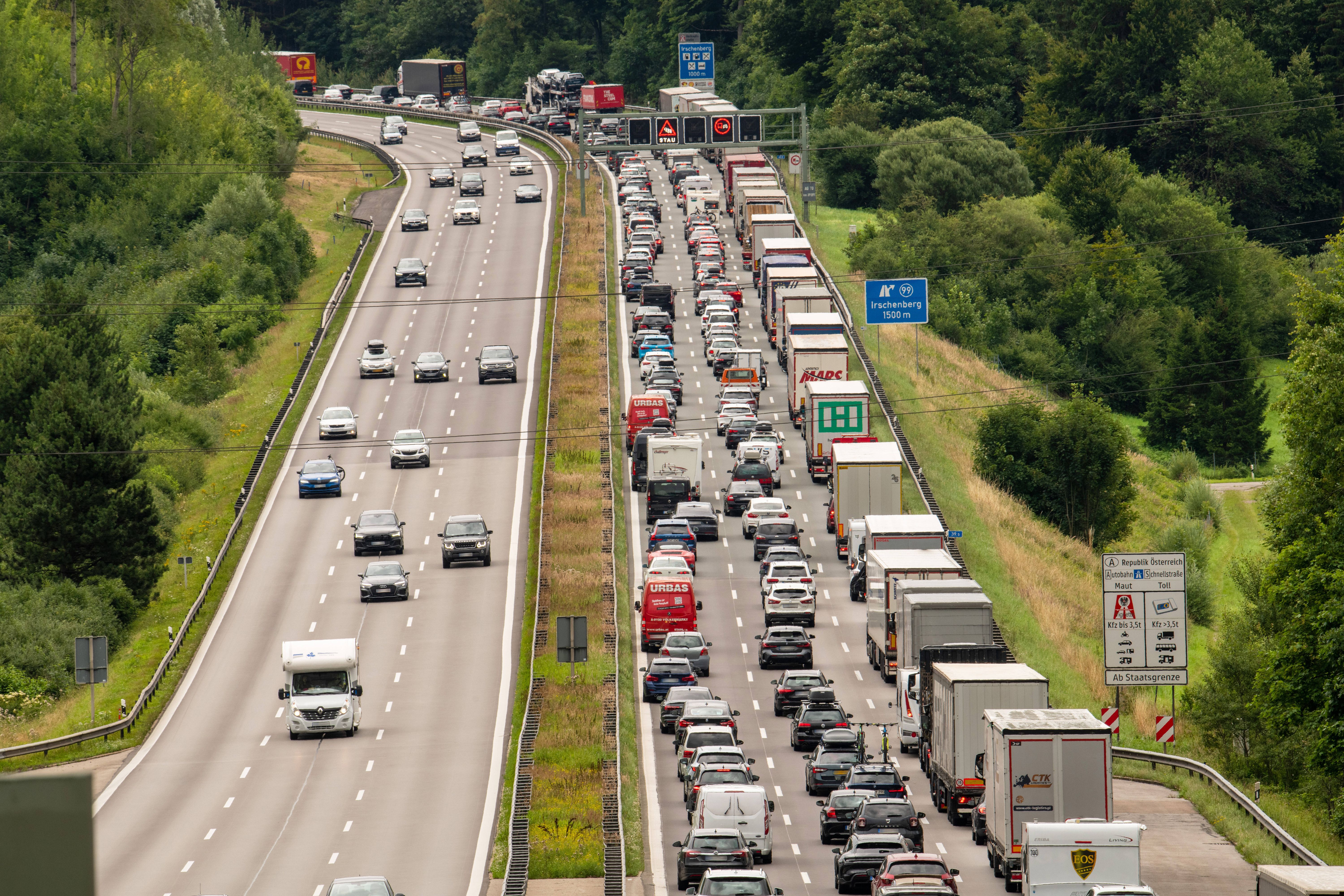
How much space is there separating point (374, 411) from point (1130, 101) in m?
77.1

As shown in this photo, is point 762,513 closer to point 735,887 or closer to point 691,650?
point 691,650

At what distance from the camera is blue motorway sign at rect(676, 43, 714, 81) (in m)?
142

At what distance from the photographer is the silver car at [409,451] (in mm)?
67250

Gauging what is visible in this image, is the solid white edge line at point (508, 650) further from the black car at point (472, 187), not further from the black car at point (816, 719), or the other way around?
the black car at point (472, 187)

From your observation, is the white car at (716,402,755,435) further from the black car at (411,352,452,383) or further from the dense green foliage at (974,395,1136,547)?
the black car at (411,352,452,383)

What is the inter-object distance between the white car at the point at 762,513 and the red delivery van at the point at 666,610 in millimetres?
9444

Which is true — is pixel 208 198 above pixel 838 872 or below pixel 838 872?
above

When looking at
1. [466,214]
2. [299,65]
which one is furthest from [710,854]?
[299,65]

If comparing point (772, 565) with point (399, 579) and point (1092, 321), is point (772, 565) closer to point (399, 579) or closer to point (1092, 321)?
point (399, 579)

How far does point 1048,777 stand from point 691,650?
719 inches

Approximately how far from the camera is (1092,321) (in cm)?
10869

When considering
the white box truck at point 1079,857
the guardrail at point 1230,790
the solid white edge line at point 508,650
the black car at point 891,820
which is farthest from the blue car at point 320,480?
the white box truck at point 1079,857

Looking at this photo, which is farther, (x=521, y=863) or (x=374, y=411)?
(x=374, y=411)

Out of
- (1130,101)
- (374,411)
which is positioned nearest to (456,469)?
(374,411)
